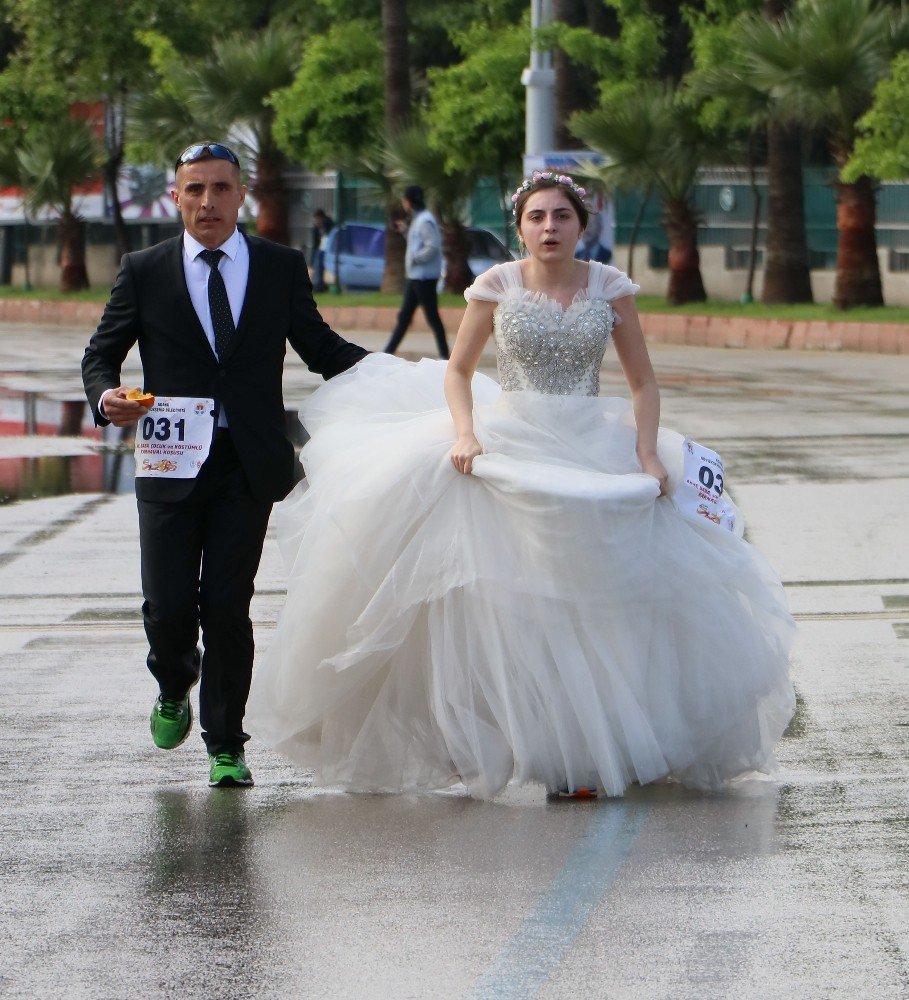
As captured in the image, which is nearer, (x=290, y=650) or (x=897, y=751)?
(x=290, y=650)

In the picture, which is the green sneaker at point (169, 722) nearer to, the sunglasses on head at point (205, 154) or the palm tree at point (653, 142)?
the sunglasses on head at point (205, 154)

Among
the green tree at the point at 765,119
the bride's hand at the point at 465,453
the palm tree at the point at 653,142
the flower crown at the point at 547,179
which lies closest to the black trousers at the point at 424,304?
the green tree at the point at 765,119

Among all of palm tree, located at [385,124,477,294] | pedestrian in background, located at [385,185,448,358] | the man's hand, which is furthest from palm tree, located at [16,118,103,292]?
the man's hand

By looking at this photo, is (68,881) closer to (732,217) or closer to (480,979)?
(480,979)

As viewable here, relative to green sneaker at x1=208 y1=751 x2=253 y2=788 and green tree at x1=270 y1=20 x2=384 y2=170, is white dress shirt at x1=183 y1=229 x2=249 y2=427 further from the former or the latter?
green tree at x1=270 y1=20 x2=384 y2=170

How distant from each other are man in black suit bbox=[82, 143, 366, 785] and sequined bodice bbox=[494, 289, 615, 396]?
59 cm

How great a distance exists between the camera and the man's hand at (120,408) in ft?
18.5

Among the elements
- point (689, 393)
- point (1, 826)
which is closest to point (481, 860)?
point (1, 826)

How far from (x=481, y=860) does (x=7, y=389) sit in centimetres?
1599

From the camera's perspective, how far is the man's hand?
5633 millimetres

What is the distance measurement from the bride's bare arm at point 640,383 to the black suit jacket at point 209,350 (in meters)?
0.90

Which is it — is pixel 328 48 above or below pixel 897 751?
above

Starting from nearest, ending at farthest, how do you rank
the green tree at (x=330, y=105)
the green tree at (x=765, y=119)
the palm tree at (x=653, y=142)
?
the green tree at (x=765, y=119) < the palm tree at (x=653, y=142) < the green tree at (x=330, y=105)

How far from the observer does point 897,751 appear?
6355mm
